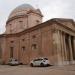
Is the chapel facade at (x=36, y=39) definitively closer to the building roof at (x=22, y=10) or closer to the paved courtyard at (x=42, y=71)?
the building roof at (x=22, y=10)

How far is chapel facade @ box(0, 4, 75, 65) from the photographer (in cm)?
3089

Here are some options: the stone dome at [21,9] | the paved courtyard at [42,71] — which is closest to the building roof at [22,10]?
the stone dome at [21,9]

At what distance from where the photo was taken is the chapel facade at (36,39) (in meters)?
30.9

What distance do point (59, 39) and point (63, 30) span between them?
9.95 feet

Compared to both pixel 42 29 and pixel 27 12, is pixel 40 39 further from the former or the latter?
pixel 27 12

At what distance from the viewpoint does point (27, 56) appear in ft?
121

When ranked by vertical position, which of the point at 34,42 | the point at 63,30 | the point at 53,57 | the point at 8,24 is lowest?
the point at 53,57

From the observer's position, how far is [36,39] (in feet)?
114

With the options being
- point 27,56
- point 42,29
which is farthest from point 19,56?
point 42,29

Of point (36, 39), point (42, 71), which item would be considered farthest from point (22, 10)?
point (42, 71)

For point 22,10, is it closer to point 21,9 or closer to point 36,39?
point 21,9

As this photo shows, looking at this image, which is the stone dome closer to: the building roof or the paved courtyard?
the building roof

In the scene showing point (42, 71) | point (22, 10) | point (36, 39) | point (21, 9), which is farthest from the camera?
point (21, 9)

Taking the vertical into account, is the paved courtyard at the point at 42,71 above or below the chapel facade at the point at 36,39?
below
